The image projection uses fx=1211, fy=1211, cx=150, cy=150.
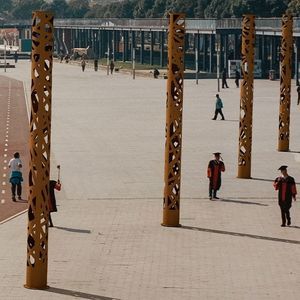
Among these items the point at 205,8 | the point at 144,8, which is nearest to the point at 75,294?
the point at 205,8

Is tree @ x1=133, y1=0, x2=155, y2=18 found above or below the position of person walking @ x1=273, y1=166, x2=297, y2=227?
below

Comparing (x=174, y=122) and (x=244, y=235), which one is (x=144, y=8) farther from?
(x=244, y=235)

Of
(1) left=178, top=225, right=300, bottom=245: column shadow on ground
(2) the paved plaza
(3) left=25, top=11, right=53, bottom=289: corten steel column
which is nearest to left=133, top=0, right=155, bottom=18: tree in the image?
(2) the paved plaza

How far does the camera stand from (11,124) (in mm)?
52938

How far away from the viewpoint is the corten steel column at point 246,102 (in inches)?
1358

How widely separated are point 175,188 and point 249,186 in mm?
6697

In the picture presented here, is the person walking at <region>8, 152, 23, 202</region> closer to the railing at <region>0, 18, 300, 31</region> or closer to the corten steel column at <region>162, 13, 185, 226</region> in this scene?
the corten steel column at <region>162, 13, 185, 226</region>

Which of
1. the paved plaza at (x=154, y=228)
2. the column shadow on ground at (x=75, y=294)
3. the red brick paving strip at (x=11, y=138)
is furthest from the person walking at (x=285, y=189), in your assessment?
the column shadow on ground at (x=75, y=294)

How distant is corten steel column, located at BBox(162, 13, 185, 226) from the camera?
26.4m

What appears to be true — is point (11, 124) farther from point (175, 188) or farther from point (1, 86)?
point (1, 86)

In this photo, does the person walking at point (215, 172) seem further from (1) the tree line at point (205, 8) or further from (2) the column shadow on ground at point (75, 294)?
(1) the tree line at point (205, 8)

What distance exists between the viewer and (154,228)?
85.9 ft

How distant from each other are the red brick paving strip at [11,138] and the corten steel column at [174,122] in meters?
3.89

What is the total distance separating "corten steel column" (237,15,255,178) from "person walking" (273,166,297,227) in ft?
26.6
